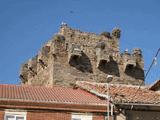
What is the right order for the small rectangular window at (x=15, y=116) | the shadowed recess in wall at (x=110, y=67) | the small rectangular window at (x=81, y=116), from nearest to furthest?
1. the small rectangular window at (x=15, y=116)
2. the small rectangular window at (x=81, y=116)
3. the shadowed recess in wall at (x=110, y=67)

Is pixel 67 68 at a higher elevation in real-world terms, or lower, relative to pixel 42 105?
higher

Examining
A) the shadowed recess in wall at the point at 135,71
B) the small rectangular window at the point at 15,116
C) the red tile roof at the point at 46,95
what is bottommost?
the small rectangular window at the point at 15,116

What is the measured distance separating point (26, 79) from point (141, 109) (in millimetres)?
22442

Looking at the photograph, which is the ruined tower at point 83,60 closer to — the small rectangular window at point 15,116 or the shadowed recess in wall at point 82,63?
the shadowed recess in wall at point 82,63

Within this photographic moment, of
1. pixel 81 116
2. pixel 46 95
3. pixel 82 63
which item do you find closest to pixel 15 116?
pixel 46 95

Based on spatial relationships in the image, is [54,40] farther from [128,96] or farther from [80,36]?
[128,96]

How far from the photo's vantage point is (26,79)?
4781 cm

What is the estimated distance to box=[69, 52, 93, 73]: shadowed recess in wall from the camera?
41625 mm

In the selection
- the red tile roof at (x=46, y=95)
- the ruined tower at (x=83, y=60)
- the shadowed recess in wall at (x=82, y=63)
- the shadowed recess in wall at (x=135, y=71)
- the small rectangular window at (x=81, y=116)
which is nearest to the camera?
the red tile roof at (x=46, y=95)

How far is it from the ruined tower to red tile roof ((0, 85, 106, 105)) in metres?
10.6

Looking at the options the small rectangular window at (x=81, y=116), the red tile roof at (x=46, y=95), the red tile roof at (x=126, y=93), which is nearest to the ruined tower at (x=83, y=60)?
the red tile roof at (x=126, y=93)

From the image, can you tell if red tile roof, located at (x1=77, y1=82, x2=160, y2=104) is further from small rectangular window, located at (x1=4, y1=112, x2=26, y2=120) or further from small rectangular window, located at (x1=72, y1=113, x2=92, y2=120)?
small rectangular window, located at (x1=4, y1=112, x2=26, y2=120)

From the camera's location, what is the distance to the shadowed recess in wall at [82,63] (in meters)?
41.6

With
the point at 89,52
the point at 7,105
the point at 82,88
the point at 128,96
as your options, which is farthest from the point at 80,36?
the point at 7,105
